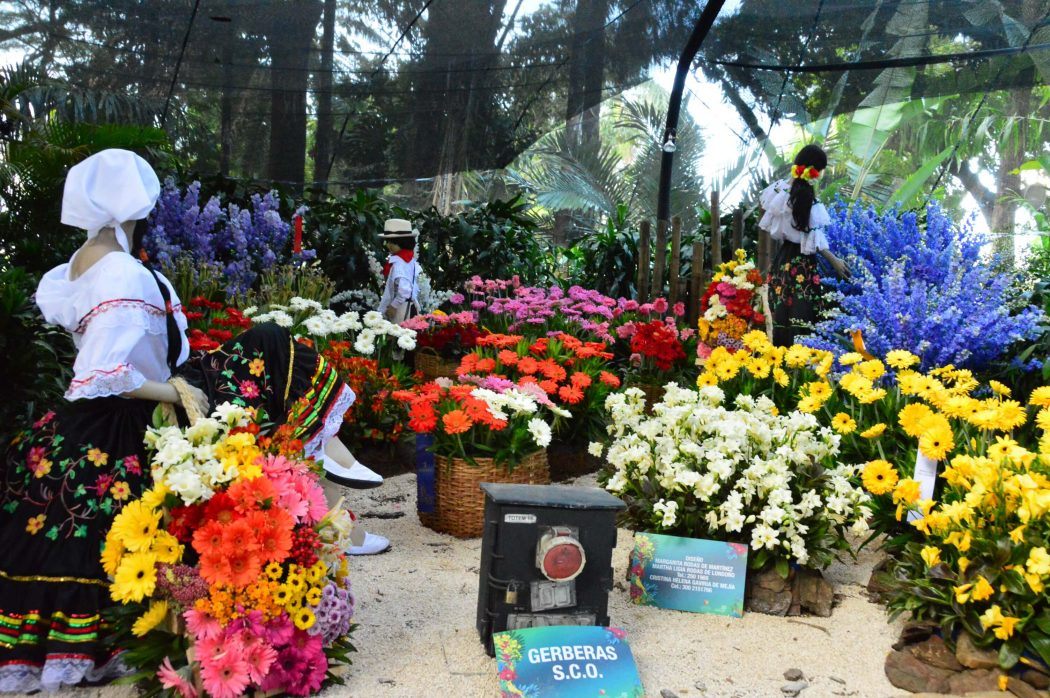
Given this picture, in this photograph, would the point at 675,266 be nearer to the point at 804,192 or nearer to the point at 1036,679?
Result: the point at 804,192

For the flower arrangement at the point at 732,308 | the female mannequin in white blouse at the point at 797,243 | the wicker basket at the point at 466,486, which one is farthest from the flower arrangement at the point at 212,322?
the female mannequin in white blouse at the point at 797,243

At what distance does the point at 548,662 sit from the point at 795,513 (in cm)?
114

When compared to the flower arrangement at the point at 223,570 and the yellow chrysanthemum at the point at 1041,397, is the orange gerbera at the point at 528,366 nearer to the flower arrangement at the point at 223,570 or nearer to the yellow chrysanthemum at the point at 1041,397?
the flower arrangement at the point at 223,570

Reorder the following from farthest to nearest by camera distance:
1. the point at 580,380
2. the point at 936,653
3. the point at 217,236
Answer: the point at 217,236 → the point at 580,380 → the point at 936,653

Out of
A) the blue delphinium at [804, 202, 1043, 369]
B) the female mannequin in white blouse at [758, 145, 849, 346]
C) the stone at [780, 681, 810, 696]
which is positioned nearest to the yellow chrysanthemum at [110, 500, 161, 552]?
the stone at [780, 681, 810, 696]

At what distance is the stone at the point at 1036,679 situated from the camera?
249 cm

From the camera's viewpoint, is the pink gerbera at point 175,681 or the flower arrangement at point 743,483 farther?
the flower arrangement at point 743,483

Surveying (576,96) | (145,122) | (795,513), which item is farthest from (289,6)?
(795,513)

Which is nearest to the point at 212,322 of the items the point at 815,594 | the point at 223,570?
the point at 223,570

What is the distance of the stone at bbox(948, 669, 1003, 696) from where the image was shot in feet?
8.36

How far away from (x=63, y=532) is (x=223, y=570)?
552 millimetres

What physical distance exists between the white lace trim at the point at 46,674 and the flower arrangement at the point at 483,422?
1.62 metres

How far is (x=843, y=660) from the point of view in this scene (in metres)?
2.82

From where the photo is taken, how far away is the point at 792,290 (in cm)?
573
